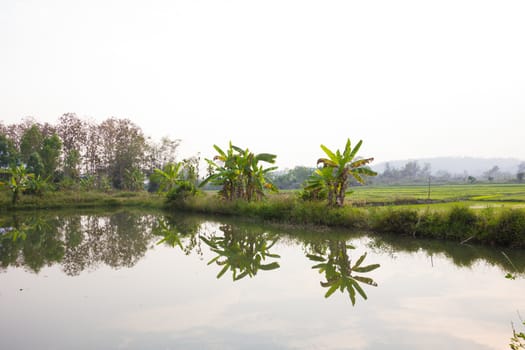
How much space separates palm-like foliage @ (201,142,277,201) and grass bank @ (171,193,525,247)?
47.9 inches

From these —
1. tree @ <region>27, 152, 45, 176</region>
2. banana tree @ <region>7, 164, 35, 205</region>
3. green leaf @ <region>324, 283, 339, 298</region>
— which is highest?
tree @ <region>27, 152, 45, 176</region>

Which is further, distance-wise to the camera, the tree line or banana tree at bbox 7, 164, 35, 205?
the tree line

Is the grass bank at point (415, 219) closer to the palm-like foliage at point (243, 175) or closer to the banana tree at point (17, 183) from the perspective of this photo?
the palm-like foliage at point (243, 175)

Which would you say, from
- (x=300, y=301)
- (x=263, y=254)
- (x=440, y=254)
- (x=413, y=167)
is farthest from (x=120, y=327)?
(x=413, y=167)

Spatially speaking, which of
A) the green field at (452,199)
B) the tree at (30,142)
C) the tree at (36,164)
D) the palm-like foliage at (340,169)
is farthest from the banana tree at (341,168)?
the tree at (30,142)

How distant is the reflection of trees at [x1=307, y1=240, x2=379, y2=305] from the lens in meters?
5.74

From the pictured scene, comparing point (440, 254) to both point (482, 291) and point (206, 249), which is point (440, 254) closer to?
Answer: point (482, 291)

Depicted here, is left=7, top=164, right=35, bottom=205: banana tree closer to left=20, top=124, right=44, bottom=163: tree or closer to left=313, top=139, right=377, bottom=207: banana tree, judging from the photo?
left=20, top=124, right=44, bottom=163: tree

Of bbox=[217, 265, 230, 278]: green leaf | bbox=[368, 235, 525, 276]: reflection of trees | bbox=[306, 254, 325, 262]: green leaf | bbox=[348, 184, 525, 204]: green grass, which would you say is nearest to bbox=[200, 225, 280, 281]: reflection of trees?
bbox=[217, 265, 230, 278]: green leaf

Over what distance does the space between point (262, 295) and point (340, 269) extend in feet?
6.43

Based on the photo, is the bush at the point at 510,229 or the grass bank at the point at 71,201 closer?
the bush at the point at 510,229

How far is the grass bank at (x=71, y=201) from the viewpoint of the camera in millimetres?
20111

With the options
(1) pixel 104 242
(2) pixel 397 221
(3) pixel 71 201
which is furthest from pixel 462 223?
(3) pixel 71 201

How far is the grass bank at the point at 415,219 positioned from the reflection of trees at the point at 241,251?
1.98 m
